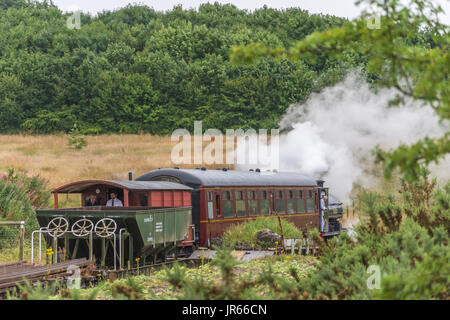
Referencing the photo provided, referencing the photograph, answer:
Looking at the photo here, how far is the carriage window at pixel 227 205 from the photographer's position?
59.7ft

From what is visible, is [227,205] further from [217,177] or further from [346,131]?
[346,131]

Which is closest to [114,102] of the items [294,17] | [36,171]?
[36,171]

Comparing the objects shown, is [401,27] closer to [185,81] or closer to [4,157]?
[4,157]

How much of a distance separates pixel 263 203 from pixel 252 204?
66 centimetres

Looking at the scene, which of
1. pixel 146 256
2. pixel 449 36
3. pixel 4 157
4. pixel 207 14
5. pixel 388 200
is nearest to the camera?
pixel 449 36

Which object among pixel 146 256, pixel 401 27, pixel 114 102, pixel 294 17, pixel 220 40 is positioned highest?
pixel 294 17

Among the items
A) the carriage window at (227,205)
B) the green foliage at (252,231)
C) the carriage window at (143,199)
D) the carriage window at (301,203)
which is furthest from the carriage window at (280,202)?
the carriage window at (143,199)

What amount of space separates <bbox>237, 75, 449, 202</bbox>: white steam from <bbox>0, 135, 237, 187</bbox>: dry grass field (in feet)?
25.9

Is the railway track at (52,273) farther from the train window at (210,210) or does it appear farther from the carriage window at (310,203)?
the carriage window at (310,203)

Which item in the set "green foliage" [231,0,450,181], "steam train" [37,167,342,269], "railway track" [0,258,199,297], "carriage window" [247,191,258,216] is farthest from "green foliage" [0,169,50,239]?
"green foliage" [231,0,450,181]

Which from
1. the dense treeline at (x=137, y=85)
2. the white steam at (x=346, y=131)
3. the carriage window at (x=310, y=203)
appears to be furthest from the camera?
the dense treeline at (x=137, y=85)

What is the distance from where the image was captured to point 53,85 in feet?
180

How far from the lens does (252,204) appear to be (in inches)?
765

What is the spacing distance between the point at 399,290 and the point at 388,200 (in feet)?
19.0
